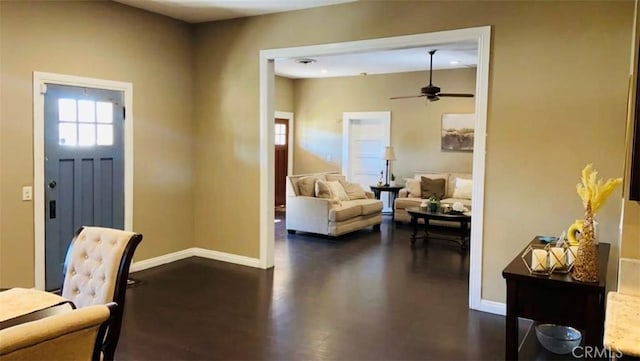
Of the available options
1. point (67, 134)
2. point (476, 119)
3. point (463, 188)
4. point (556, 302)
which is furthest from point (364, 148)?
point (556, 302)

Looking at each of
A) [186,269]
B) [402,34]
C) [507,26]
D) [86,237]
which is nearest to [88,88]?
[186,269]

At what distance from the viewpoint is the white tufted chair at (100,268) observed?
2.52 metres

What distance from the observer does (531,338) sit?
12.1 ft

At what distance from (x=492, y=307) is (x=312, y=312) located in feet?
5.12

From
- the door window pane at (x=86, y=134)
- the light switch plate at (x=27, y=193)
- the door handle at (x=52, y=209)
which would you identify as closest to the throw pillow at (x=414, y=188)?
the door window pane at (x=86, y=134)

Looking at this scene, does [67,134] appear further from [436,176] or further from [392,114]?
[392,114]

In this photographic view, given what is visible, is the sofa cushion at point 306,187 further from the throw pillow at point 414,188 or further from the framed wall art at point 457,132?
the framed wall art at point 457,132

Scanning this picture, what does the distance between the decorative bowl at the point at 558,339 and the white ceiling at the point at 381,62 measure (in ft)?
14.3

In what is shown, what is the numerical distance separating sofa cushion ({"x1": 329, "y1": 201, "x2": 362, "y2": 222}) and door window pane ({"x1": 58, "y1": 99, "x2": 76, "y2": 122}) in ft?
12.4

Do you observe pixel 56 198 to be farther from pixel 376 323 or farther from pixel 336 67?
pixel 336 67

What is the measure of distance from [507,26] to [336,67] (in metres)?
4.98

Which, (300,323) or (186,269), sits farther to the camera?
(186,269)

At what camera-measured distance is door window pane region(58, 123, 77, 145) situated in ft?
15.4

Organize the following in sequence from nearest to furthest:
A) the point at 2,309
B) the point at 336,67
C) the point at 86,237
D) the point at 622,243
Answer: the point at 622,243, the point at 2,309, the point at 86,237, the point at 336,67
